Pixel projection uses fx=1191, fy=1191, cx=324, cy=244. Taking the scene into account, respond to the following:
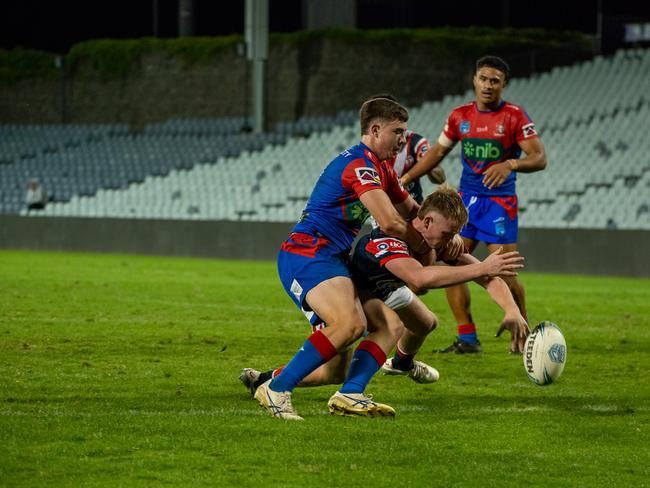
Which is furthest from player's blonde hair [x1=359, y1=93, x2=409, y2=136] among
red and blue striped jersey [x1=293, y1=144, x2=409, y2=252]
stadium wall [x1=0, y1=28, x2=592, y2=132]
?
stadium wall [x1=0, y1=28, x2=592, y2=132]

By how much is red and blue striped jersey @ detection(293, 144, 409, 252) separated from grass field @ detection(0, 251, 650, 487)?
99 centimetres

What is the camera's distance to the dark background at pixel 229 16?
35375mm

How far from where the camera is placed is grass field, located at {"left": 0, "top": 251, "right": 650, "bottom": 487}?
16.4 ft

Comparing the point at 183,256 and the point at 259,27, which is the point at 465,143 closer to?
the point at 183,256

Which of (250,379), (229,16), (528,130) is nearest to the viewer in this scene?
(250,379)

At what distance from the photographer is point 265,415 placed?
6.28 m

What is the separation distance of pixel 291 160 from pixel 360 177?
21.9 m

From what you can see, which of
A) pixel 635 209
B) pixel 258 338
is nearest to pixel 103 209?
pixel 635 209

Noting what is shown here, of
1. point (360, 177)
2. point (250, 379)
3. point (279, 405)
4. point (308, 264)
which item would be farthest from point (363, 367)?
point (360, 177)

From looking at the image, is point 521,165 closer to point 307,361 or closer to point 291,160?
point 307,361

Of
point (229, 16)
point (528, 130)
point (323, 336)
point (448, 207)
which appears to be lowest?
point (323, 336)

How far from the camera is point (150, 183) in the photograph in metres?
29.0

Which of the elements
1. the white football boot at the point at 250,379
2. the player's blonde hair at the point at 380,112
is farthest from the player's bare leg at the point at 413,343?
the player's blonde hair at the point at 380,112

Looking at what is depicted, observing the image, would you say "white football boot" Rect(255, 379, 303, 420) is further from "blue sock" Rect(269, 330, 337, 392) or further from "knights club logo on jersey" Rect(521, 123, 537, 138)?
"knights club logo on jersey" Rect(521, 123, 537, 138)
